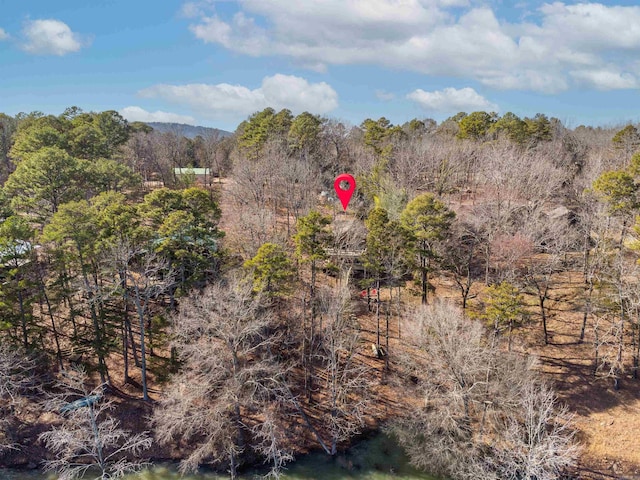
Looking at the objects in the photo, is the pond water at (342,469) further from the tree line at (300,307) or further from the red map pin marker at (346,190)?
the red map pin marker at (346,190)

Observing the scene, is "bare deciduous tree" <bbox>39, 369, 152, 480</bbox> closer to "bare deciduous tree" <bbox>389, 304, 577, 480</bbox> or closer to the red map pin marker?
"bare deciduous tree" <bbox>389, 304, 577, 480</bbox>

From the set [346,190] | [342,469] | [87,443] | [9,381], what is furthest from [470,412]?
[346,190]

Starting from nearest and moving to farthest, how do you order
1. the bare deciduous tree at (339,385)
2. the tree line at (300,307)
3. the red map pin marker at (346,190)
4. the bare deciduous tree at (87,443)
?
1. the bare deciduous tree at (87,443)
2. the tree line at (300,307)
3. the bare deciduous tree at (339,385)
4. the red map pin marker at (346,190)

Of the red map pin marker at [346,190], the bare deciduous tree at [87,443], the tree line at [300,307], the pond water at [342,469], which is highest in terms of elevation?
the red map pin marker at [346,190]

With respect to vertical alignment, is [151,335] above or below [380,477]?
above

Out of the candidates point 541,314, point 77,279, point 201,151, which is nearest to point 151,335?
point 77,279

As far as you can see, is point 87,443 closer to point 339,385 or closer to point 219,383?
point 219,383

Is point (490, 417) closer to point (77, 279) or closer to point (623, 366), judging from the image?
point (623, 366)

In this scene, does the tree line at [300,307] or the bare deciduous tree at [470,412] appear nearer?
the bare deciduous tree at [470,412]

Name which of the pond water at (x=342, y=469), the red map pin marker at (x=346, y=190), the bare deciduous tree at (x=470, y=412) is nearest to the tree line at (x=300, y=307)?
the bare deciduous tree at (x=470, y=412)
